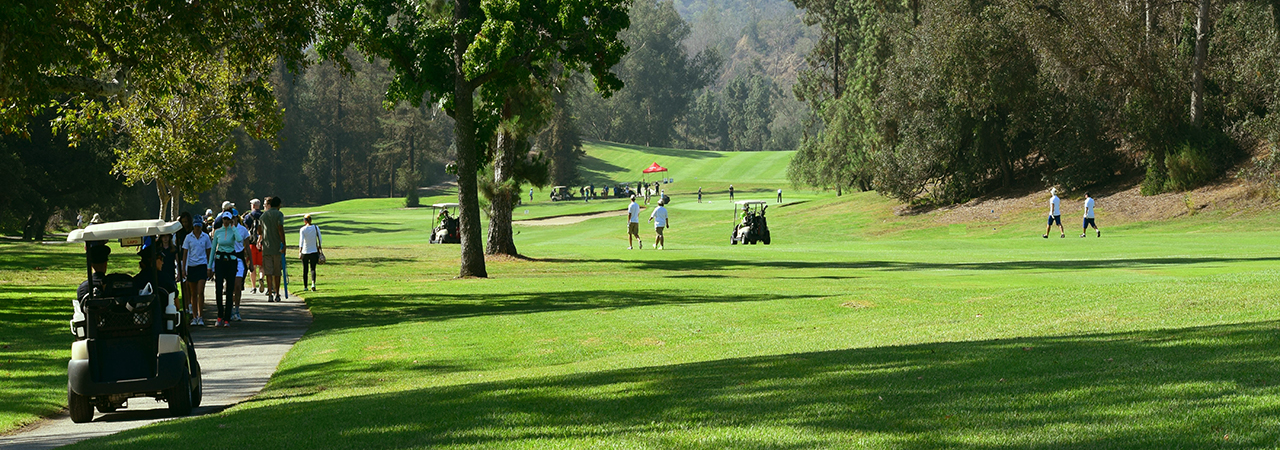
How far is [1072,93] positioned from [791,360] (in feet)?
129

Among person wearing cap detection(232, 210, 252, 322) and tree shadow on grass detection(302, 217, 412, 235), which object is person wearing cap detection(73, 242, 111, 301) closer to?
person wearing cap detection(232, 210, 252, 322)

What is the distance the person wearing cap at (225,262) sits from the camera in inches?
679

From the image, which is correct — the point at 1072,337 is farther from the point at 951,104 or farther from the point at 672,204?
the point at 672,204

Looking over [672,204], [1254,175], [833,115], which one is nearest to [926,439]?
[1254,175]

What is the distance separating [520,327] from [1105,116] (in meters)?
37.2

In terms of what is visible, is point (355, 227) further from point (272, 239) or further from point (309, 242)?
point (272, 239)

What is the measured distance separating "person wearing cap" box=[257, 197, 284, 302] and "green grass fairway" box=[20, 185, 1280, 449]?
1.11 m

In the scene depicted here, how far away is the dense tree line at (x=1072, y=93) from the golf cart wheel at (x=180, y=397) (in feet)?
133

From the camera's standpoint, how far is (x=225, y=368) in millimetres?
13461

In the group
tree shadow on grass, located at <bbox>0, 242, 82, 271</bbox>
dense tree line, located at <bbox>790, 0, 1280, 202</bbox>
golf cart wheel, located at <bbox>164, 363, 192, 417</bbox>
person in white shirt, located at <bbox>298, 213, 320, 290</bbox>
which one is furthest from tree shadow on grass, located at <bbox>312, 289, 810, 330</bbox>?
dense tree line, located at <bbox>790, 0, 1280, 202</bbox>

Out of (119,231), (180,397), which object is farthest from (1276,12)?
(119,231)

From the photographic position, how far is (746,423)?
6758 millimetres

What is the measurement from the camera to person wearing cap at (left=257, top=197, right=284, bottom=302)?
1989 centimetres

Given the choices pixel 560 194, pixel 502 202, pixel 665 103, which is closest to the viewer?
pixel 502 202
